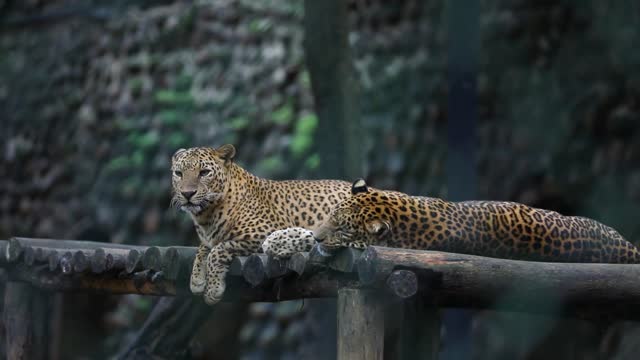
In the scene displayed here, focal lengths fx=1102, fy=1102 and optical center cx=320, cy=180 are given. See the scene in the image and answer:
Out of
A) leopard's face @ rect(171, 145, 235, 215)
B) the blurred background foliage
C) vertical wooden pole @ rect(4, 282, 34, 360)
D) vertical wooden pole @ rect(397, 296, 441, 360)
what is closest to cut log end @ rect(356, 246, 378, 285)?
vertical wooden pole @ rect(397, 296, 441, 360)

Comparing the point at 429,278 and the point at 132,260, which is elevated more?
the point at 429,278

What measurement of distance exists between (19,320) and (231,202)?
181 cm

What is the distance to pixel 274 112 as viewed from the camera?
8.14 meters

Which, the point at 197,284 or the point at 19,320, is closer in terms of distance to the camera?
the point at 197,284

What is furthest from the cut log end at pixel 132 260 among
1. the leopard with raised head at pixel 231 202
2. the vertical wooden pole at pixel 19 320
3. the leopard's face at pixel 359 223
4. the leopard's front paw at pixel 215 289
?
the vertical wooden pole at pixel 19 320

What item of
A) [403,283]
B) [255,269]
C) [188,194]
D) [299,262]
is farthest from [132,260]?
[403,283]

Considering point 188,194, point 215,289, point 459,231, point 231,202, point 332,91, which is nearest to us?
point 459,231

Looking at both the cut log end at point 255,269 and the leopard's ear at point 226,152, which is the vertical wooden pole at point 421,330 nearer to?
the cut log end at point 255,269

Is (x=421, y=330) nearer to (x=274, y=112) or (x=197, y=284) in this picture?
(x=197, y=284)

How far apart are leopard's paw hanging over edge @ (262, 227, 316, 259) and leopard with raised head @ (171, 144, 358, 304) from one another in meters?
0.30

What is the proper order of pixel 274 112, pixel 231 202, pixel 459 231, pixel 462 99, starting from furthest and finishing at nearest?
pixel 274 112 → pixel 231 202 → pixel 462 99 → pixel 459 231

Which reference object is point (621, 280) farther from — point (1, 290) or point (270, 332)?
point (270, 332)

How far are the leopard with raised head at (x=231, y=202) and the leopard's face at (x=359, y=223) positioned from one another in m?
0.50

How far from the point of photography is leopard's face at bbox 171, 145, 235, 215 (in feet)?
14.9
